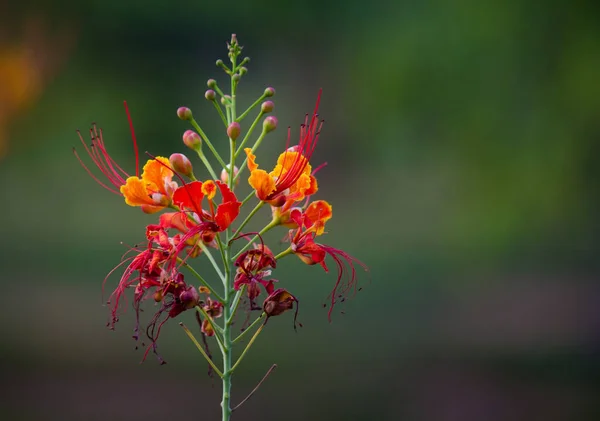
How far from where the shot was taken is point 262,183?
844 millimetres

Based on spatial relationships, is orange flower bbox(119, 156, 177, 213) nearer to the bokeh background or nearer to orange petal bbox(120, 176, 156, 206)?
orange petal bbox(120, 176, 156, 206)

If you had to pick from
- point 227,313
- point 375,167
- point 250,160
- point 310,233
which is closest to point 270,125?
point 250,160

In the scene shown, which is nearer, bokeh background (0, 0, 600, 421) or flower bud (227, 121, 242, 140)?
flower bud (227, 121, 242, 140)

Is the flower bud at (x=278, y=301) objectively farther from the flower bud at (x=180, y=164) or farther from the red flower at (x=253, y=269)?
the flower bud at (x=180, y=164)

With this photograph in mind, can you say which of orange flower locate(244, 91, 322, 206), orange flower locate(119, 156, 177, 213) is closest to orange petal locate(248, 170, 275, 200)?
orange flower locate(244, 91, 322, 206)

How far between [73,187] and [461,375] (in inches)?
113

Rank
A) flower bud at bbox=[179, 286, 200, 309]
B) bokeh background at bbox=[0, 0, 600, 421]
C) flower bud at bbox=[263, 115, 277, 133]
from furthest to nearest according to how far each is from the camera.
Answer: bokeh background at bbox=[0, 0, 600, 421], flower bud at bbox=[263, 115, 277, 133], flower bud at bbox=[179, 286, 200, 309]

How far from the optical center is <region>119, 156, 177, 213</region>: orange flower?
2.83 feet

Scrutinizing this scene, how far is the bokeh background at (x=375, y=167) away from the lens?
354cm

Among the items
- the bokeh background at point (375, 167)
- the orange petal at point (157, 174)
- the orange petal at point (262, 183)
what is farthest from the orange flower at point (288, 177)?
the bokeh background at point (375, 167)

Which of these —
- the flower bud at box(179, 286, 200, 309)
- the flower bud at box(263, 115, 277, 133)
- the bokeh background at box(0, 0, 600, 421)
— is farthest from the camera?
the bokeh background at box(0, 0, 600, 421)

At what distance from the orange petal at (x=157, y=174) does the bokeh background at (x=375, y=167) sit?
2577 millimetres

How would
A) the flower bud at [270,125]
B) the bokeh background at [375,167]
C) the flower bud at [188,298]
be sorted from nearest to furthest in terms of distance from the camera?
the flower bud at [188,298] → the flower bud at [270,125] → the bokeh background at [375,167]

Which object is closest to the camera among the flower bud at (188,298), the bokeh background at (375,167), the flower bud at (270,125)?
the flower bud at (188,298)
